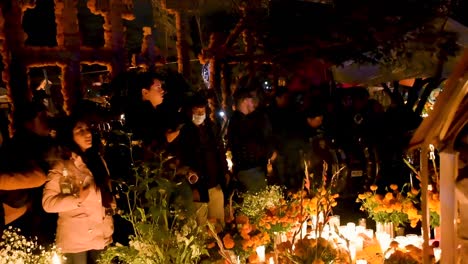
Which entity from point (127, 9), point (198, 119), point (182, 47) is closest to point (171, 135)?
point (198, 119)

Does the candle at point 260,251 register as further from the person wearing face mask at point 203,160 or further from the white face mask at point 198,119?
the white face mask at point 198,119

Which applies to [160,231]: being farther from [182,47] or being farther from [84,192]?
[182,47]

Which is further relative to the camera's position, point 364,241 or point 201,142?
point 201,142

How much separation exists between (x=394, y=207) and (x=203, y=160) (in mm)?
1829

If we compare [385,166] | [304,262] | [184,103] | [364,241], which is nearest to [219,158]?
[184,103]

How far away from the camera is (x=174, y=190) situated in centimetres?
390

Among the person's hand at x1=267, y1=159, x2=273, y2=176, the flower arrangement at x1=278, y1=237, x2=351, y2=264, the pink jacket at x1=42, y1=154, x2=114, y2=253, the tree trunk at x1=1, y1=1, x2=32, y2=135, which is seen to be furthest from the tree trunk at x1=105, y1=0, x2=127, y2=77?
the flower arrangement at x1=278, y1=237, x2=351, y2=264

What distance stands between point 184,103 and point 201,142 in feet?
1.39

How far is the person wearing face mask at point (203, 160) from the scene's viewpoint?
4.84m

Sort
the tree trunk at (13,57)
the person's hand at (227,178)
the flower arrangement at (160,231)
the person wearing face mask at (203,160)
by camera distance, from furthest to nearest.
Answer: the person's hand at (227,178)
the tree trunk at (13,57)
the person wearing face mask at (203,160)
the flower arrangement at (160,231)

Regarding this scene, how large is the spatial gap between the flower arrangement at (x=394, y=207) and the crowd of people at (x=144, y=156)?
49.0 inches

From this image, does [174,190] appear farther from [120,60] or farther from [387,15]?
[387,15]

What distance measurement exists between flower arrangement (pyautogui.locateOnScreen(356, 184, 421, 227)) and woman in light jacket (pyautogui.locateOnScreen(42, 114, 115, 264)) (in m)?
2.42

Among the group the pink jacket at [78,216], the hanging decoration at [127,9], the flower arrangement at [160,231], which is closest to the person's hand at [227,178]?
the flower arrangement at [160,231]
